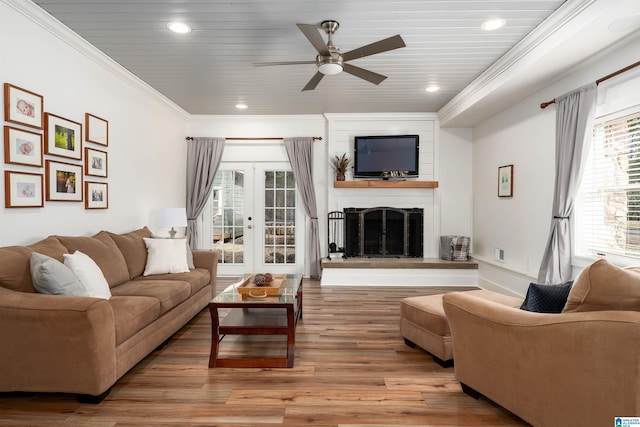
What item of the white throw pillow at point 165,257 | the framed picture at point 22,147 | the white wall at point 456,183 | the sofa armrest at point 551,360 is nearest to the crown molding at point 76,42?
the framed picture at point 22,147

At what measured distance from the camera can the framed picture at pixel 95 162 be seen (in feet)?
11.5

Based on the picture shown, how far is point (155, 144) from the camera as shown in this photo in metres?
4.86

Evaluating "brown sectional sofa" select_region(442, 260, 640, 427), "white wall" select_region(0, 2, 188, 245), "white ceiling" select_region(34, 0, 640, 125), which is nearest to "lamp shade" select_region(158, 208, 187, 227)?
"white wall" select_region(0, 2, 188, 245)

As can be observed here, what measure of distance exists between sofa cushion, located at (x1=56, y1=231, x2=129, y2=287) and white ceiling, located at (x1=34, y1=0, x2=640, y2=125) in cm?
186

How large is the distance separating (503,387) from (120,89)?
4578 mm

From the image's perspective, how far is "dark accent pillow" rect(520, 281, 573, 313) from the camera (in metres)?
1.87

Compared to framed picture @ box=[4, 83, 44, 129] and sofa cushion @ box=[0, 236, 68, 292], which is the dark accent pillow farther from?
framed picture @ box=[4, 83, 44, 129]

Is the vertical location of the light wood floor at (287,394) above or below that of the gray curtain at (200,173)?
below

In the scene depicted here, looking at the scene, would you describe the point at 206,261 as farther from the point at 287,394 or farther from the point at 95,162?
the point at 287,394

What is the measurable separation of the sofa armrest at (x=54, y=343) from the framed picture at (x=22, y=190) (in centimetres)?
88

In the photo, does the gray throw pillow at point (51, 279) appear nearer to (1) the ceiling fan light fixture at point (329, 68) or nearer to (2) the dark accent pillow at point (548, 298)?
(1) the ceiling fan light fixture at point (329, 68)

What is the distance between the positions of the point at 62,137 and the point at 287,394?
2922 millimetres

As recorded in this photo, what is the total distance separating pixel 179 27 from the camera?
9.84 feet

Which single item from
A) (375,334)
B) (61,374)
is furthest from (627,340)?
(61,374)
